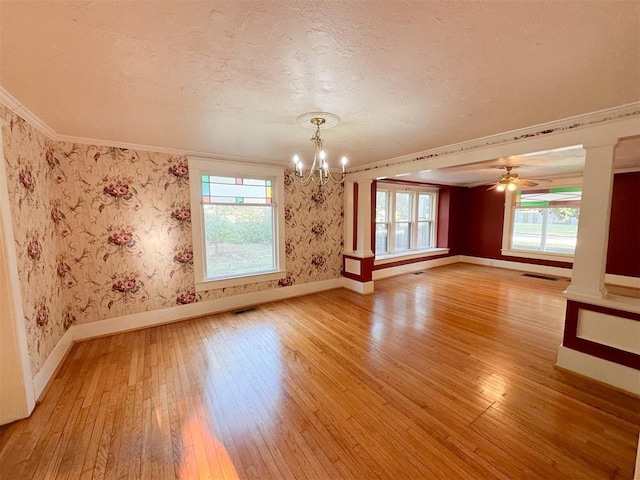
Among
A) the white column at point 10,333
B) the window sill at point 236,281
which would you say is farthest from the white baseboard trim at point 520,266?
the white column at point 10,333

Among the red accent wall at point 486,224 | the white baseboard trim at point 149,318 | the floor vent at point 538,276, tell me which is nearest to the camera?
the white baseboard trim at point 149,318

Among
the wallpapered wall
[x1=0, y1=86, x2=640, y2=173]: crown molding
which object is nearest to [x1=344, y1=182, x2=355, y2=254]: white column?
[x1=0, y1=86, x2=640, y2=173]: crown molding

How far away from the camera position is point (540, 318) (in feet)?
11.9

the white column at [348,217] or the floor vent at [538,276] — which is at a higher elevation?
the white column at [348,217]

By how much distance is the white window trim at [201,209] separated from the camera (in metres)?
3.68

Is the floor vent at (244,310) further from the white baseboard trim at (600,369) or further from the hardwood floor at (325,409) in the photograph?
the white baseboard trim at (600,369)

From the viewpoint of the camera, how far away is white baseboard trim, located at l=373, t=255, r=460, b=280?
6.03m

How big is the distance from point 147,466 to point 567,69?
3.42 metres

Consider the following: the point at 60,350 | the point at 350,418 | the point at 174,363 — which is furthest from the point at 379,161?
the point at 60,350

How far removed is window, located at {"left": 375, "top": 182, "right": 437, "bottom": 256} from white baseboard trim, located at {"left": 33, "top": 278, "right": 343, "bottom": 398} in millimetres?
2304

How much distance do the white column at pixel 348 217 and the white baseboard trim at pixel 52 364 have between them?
4153 mm

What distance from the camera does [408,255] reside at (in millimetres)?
6461

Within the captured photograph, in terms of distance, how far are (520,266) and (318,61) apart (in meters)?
7.33

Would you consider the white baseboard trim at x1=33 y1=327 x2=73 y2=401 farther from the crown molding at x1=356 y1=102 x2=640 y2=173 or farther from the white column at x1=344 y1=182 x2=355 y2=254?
the crown molding at x1=356 y1=102 x2=640 y2=173
